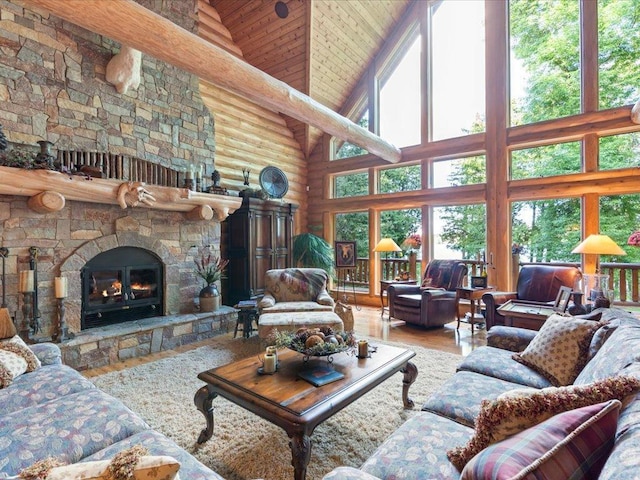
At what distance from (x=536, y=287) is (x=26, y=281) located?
569 centimetres

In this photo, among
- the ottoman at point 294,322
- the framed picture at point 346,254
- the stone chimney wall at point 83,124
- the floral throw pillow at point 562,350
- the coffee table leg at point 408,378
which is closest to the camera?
the floral throw pillow at point 562,350

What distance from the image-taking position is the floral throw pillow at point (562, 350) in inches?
72.9

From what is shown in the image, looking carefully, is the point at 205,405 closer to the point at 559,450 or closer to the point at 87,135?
the point at 559,450

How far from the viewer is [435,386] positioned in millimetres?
2795

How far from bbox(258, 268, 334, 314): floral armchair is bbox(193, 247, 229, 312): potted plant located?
0.81 m

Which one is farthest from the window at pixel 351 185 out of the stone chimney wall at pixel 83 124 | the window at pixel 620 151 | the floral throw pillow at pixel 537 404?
the floral throw pillow at pixel 537 404

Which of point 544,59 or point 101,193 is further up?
point 544,59

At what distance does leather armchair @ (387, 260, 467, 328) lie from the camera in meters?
4.55

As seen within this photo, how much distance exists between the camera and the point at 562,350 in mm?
1915

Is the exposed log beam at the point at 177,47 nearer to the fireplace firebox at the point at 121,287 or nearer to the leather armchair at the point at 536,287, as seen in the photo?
the fireplace firebox at the point at 121,287

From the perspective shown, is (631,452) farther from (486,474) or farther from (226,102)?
(226,102)

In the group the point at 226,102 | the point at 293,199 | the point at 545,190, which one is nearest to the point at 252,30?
the point at 226,102

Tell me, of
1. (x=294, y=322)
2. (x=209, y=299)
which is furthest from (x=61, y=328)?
Result: (x=294, y=322)

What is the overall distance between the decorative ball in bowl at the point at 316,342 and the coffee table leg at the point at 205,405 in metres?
0.52
